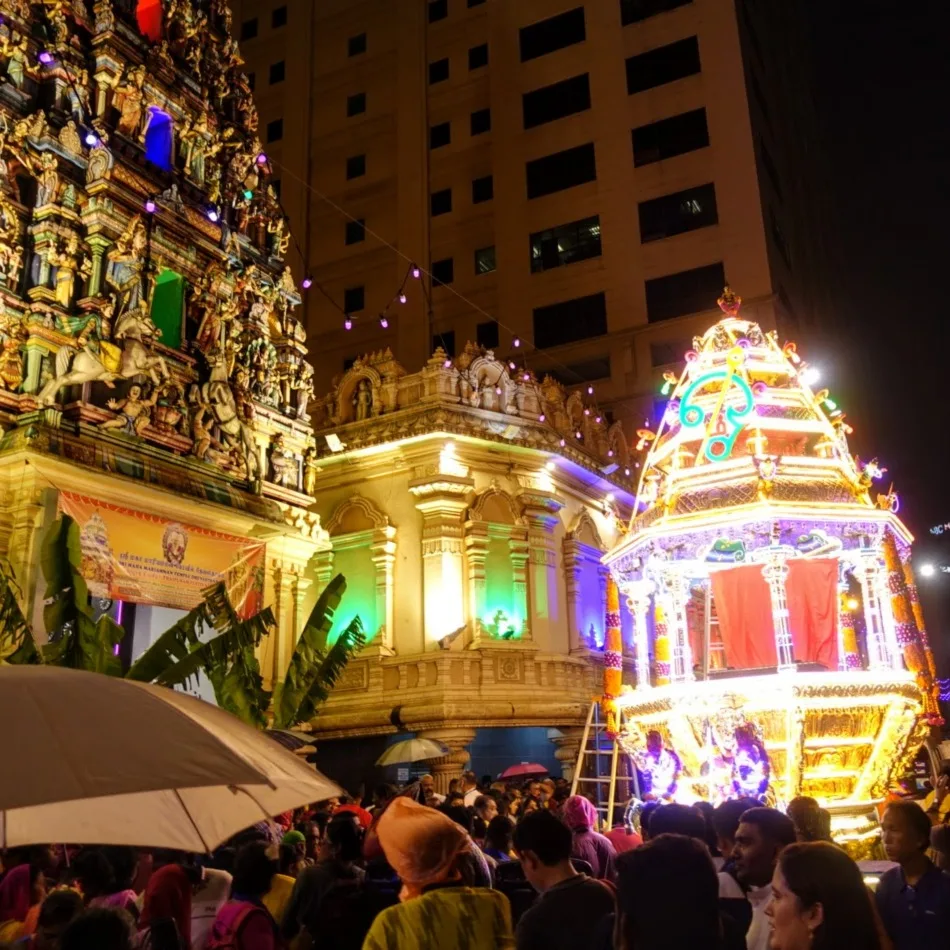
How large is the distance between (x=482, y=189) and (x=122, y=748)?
3565 centimetres

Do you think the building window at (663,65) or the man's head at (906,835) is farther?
the building window at (663,65)

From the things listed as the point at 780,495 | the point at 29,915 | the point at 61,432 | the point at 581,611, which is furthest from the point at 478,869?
the point at 581,611

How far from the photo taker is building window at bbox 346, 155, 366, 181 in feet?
126

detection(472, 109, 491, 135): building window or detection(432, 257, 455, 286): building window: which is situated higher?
detection(472, 109, 491, 135): building window

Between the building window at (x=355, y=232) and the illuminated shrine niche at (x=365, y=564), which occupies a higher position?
the building window at (x=355, y=232)

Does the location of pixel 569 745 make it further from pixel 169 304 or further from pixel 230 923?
pixel 230 923

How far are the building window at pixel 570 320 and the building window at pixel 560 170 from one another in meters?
4.50

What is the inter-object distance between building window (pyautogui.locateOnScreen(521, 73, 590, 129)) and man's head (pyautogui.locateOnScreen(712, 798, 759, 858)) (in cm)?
3320

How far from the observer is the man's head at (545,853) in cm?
443

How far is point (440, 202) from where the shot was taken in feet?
122

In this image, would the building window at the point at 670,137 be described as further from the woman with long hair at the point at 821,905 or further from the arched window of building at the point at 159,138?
the woman with long hair at the point at 821,905

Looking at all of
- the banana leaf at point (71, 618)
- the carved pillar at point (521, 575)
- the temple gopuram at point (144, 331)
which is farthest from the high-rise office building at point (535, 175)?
the banana leaf at point (71, 618)

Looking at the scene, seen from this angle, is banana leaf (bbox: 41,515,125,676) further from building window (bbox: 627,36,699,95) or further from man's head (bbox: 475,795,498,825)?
building window (bbox: 627,36,699,95)

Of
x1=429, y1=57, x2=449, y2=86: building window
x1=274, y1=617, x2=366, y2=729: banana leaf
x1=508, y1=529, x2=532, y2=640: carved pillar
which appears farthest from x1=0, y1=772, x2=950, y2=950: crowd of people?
x1=429, y1=57, x2=449, y2=86: building window
